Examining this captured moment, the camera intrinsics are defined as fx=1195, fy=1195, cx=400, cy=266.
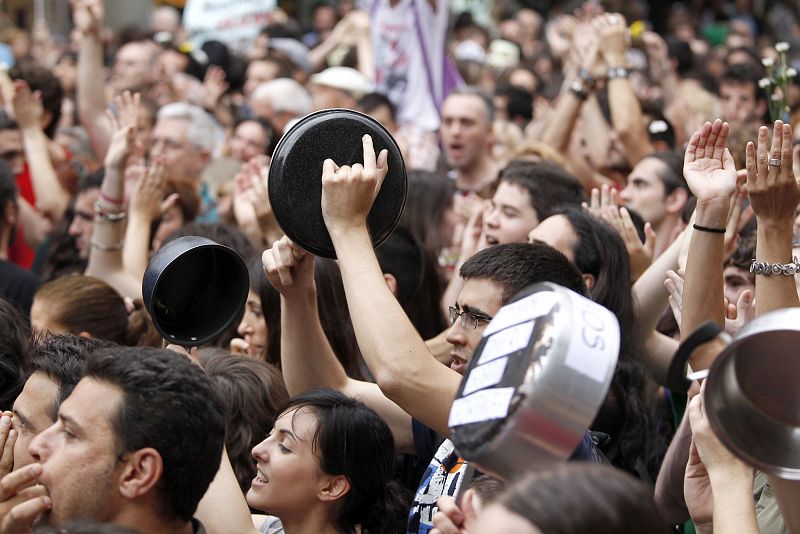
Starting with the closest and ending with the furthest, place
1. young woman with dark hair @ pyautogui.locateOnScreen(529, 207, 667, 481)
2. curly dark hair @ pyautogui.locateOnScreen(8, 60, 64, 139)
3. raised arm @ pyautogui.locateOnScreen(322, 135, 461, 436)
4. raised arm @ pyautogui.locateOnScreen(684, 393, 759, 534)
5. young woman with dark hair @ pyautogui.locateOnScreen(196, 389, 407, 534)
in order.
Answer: raised arm @ pyautogui.locateOnScreen(684, 393, 759, 534) < raised arm @ pyautogui.locateOnScreen(322, 135, 461, 436) < young woman with dark hair @ pyautogui.locateOnScreen(196, 389, 407, 534) < young woman with dark hair @ pyautogui.locateOnScreen(529, 207, 667, 481) < curly dark hair @ pyautogui.locateOnScreen(8, 60, 64, 139)

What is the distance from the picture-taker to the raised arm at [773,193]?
3.24 metres

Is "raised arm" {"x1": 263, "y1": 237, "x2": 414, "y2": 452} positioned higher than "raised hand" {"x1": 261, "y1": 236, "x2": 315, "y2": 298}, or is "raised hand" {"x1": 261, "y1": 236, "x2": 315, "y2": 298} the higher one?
"raised hand" {"x1": 261, "y1": 236, "x2": 315, "y2": 298}

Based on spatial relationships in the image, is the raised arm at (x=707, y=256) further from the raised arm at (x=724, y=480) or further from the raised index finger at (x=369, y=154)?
A: the raised index finger at (x=369, y=154)

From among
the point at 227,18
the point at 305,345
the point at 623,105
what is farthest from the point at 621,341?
the point at 227,18

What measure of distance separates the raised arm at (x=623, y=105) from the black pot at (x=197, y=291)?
3573 mm

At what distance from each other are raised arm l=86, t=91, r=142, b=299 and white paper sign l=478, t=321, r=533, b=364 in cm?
304

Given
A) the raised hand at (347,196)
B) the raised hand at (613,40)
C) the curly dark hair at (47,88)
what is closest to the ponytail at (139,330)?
the raised hand at (347,196)

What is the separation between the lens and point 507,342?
2.21 m

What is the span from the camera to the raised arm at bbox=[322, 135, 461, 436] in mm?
2885

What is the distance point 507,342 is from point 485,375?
77 millimetres

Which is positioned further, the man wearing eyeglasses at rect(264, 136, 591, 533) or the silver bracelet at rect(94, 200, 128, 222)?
the silver bracelet at rect(94, 200, 128, 222)

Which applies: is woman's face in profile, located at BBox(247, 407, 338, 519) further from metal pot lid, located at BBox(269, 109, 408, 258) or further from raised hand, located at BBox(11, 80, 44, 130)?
raised hand, located at BBox(11, 80, 44, 130)

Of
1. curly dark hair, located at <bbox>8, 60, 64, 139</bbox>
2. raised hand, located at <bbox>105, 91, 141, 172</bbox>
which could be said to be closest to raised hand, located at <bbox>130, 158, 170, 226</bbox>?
raised hand, located at <bbox>105, 91, 141, 172</bbox>

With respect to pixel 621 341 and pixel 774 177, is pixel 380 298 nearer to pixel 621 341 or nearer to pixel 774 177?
pixel 774 177
